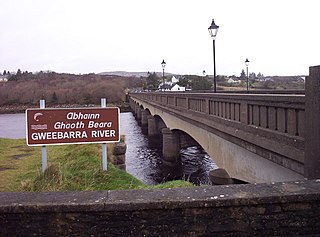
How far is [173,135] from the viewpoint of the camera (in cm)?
2380

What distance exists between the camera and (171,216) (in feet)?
10.4

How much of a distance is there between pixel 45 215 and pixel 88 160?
21.0 ft

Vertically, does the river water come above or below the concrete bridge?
below

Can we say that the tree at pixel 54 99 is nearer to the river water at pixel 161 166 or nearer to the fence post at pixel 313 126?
the river water at pixel 161 166

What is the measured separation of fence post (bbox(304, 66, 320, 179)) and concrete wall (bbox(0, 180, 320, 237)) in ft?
5.37

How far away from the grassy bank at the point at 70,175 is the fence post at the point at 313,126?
2985 mm

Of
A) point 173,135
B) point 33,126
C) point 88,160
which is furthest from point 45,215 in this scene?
point 173,135

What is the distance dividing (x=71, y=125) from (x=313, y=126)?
14.5 ft

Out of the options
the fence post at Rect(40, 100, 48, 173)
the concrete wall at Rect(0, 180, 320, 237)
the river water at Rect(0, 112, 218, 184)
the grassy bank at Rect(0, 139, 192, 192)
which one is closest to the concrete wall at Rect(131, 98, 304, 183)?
the grassy bank at Rect(0, 139, 192, 192)

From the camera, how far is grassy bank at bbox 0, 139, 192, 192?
7.34 meters

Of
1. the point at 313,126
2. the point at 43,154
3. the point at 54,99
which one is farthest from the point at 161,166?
the point at 54,99

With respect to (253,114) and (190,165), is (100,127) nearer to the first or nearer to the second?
(253,114)

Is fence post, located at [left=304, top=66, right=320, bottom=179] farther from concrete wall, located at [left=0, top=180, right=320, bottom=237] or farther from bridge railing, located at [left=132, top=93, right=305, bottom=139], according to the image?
concrete wall, located at [left=0, top=180, right=320, bottom=237]

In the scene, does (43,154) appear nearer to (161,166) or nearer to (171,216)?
(171,216)
